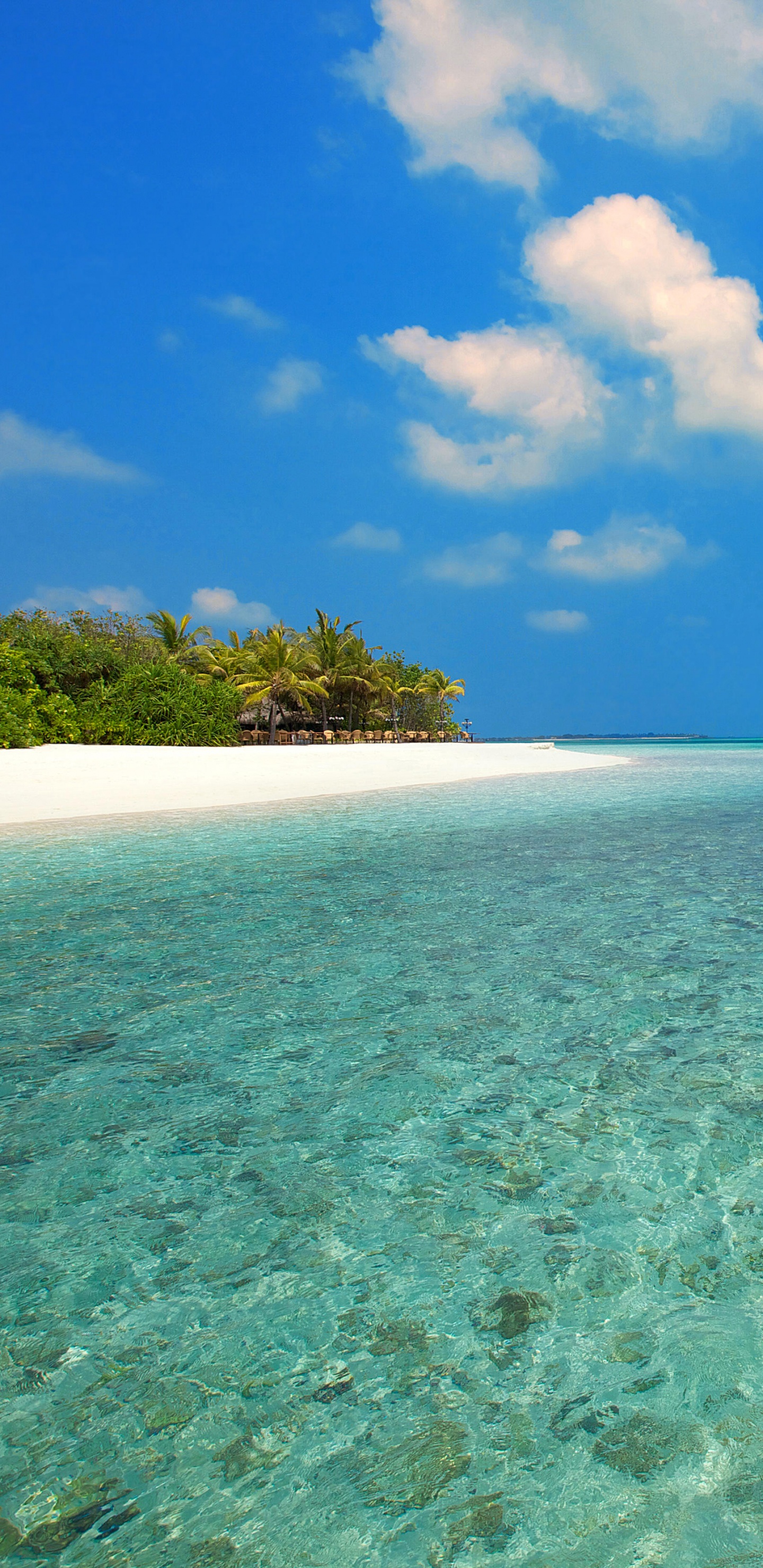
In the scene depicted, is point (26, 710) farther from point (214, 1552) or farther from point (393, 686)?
point (214, 1552)

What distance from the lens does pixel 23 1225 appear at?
8.20 ft

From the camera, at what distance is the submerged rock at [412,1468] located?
1.61 metres

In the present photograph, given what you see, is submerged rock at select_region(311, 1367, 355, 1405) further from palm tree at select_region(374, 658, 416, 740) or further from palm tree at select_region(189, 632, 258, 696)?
palm tree at select_region(374, 658, 416, 740)

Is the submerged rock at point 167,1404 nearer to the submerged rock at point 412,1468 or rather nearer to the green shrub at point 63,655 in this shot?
the submerged rock at point 412,1468

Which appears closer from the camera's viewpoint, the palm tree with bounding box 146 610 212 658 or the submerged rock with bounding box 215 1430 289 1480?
the submerged rock with bounding box 215 1430 289 1480

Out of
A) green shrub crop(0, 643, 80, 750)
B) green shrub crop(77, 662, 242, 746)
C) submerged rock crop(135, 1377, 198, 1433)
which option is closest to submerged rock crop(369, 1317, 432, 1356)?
submerged rock crop(135, 1377, 198, 1433)

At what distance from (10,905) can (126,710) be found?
78.5ft

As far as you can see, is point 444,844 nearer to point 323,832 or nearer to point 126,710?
point 323,832

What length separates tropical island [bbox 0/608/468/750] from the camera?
28.2 m

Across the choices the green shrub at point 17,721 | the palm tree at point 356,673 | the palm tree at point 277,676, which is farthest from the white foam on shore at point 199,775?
the palm tree at point 356,673

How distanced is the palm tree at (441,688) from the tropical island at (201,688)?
0.10m

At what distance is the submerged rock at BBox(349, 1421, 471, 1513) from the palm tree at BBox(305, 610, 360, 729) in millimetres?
42377

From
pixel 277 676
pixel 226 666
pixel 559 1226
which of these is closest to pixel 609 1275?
pixel 559 1226

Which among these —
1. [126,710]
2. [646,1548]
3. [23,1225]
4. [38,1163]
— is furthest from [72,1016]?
[126,710]
